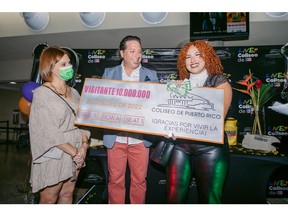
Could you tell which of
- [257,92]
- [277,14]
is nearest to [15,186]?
[257,92]

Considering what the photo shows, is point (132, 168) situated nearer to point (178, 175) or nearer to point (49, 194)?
point (178, 175)

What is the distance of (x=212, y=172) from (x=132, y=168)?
70 cm

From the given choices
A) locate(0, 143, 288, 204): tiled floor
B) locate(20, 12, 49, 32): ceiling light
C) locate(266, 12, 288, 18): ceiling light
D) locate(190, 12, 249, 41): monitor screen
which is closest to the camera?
locate(0, 143, 288, 204): tiled floor

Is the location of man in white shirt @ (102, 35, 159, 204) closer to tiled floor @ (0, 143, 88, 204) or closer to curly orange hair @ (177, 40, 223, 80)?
curly orange hair @ (177, 40, 223, 80)

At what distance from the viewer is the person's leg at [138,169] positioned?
192 centimetres

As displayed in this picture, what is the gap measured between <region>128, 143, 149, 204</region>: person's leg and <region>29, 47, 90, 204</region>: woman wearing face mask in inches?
17.9

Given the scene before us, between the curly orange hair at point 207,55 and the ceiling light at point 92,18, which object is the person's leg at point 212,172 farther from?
the ceiling light at point 92,18

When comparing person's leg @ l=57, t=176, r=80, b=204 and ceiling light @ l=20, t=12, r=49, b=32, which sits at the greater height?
ceiling light @ l=20, t=12, r=49, b=32

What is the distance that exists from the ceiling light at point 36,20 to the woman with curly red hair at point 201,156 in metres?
2.80

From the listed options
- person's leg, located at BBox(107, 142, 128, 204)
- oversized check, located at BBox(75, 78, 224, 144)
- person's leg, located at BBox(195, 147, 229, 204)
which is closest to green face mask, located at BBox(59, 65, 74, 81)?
oversized check, located at BBox(75, 78, 224, 144)

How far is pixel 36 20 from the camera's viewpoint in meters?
3.52

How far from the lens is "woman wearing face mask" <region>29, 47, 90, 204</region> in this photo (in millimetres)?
1552
